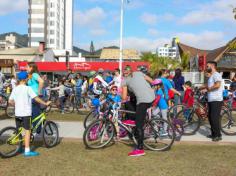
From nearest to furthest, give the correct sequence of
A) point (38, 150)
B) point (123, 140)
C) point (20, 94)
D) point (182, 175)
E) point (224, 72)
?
point (182, 175), point (20, 94), point (38, 150), point (123, 140), point (224, 72)

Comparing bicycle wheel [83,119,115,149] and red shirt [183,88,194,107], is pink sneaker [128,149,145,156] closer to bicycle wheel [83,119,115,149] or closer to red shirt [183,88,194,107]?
bicycle wheel [83,119,115,149]

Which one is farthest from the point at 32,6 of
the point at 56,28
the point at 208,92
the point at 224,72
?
the point at 208,92

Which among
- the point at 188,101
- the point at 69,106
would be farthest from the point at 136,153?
the point at 69,106

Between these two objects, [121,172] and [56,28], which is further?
[56,28]

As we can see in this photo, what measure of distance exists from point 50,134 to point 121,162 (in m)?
2.08

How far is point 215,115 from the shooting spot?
9391mm

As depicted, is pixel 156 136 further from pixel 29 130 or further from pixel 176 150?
pixel 29 130

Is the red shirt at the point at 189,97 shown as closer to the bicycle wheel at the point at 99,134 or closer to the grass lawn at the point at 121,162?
the grass lawn at the point at 121,162

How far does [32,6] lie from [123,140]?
115823 mm

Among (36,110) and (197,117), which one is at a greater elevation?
(36,110)

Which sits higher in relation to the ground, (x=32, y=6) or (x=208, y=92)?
(x=32, y=6)

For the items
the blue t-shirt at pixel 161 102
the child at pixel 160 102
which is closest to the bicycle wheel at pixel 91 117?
the child at pixel 160 102

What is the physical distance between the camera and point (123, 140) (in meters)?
9.15

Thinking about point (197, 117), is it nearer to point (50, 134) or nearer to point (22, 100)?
point (50, 134)
